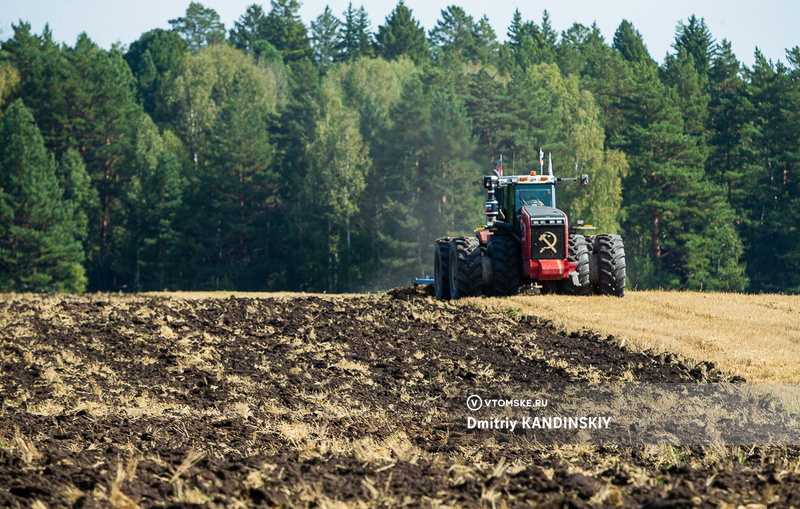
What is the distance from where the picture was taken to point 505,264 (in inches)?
769

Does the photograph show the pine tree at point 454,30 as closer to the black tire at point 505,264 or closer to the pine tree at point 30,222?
the pine tree at point 30,222

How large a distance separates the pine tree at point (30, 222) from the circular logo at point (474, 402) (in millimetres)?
44612

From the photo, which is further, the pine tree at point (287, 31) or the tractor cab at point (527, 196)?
the pine tree at point (287, 31)

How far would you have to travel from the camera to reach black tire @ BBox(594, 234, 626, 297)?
763 inches

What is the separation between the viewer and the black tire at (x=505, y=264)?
63.8 feet

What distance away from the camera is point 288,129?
212 ft

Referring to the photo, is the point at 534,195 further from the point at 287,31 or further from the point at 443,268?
the point at 287,31

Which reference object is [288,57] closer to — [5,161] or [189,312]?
[5,161]

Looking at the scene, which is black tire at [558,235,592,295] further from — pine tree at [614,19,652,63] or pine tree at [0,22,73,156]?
pine tree at [614,19,652,63]

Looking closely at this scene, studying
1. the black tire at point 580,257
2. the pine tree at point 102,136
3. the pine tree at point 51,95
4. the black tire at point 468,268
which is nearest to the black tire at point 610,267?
the black tire at point 580,257

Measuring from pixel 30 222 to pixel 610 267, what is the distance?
40730 millimetres

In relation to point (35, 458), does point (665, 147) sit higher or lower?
higher

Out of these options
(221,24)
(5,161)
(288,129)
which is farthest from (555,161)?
(221,24)

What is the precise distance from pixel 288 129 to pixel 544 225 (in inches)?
1860
